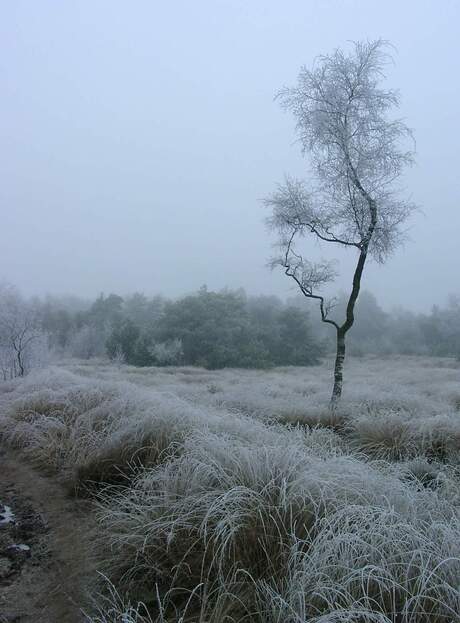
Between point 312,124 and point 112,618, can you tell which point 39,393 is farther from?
point 312,124

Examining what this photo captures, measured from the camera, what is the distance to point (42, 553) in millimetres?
3176

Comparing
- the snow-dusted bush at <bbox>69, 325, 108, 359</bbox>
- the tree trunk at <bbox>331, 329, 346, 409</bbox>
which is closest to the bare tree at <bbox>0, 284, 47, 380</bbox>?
the snow-dusted bush at <bbox>69, 325, 108, 359</bbox>

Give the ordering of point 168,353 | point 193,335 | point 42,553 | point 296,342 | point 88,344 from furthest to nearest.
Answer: point 88,344 < point 296,342 < point 193,335 < point 168,353 < point 42,553

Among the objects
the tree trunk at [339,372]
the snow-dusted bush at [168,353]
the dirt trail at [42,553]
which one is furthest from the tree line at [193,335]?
the dirt trail at [42,553]

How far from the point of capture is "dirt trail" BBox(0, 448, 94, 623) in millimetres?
2564

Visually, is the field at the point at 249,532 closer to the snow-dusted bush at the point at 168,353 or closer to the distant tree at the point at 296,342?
the snow-dusted bush at the point at 168,353

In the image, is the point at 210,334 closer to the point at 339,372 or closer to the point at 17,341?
the point at 17,341

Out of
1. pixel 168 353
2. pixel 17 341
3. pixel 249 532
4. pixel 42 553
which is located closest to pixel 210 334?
pixel 168 353

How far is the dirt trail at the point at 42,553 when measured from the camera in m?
2.56

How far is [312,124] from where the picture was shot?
28.5 ft

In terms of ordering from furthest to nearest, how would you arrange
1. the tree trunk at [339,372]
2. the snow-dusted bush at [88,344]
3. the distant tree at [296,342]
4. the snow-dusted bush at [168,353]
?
the snow-dusted bush at [88,344]
the distant tree at [296,342]
the snow-dusted bush at [168,353]
the tree trunk at [339,372]

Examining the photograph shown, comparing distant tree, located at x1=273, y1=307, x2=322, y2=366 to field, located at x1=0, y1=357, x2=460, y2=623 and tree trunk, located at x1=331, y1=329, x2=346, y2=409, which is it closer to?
tree trunk, located at x1=331, y1=329, x2=346, y2=409

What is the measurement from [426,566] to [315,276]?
7644 millimetres

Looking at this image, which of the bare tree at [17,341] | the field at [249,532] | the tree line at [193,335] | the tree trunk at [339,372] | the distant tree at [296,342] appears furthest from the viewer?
the distant tree at [296,342]
